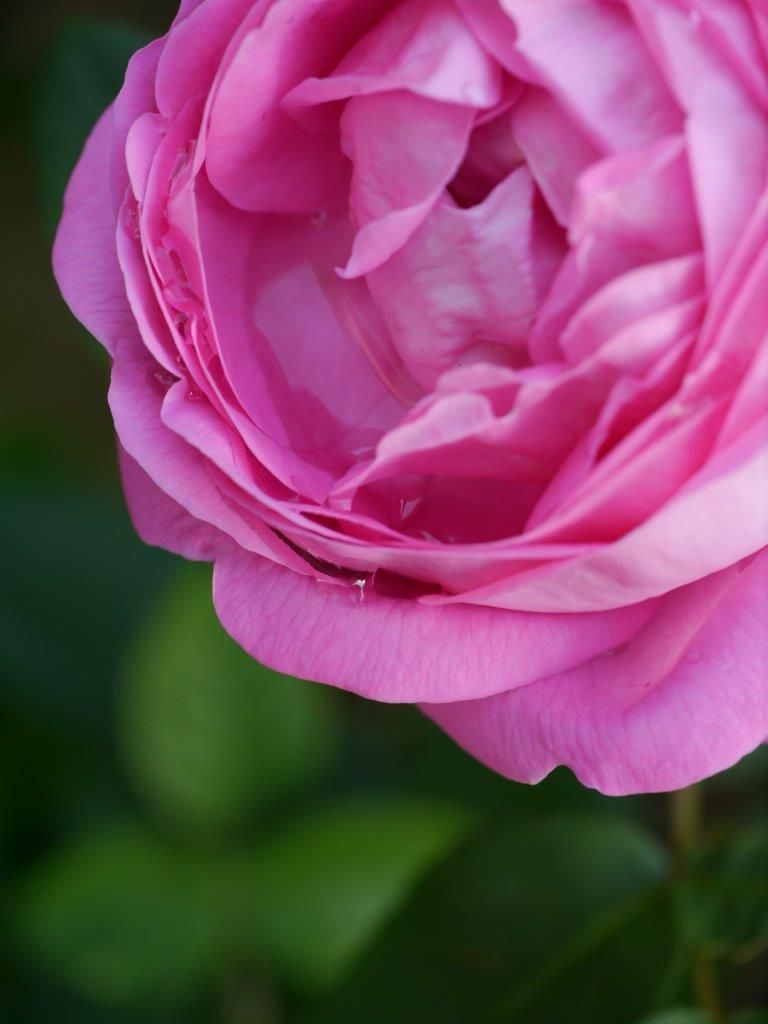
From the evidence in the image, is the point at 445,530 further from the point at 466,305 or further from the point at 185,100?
the point at 185,100

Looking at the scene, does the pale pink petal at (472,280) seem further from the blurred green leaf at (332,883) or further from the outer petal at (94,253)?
the blurred green leaf at (332,883)

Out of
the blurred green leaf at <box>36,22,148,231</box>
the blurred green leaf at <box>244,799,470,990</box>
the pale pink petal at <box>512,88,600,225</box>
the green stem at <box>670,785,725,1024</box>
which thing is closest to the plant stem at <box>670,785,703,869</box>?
the green stem at <box>670,785,725,1024</box>

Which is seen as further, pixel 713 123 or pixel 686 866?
pixel 686 866

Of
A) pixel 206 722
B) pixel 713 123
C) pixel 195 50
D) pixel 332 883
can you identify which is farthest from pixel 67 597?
pixel 713 123

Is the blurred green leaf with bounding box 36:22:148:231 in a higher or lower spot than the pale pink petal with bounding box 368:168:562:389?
higher

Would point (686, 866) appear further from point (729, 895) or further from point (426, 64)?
point (426, 64)

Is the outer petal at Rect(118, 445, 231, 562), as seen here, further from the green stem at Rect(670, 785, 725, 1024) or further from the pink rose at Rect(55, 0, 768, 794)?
the green stem at Rect(670, 785, 725, 1024)
